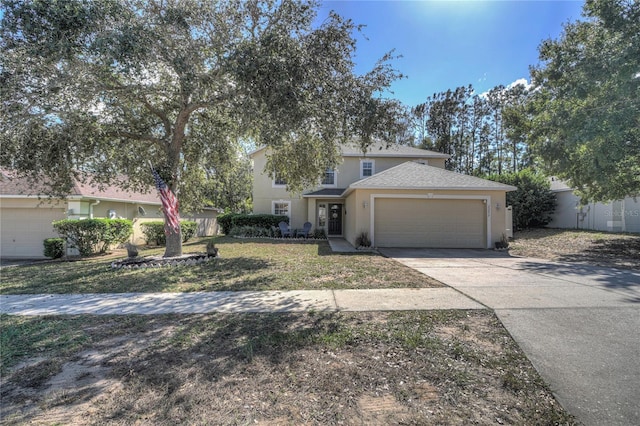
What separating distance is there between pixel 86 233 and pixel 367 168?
48.5ft

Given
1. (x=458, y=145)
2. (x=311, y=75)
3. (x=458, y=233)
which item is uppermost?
(x=458, y=145)

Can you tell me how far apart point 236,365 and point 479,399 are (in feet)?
7.61

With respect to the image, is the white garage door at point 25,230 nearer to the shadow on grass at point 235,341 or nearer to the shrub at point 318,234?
the shrub at point 318,234

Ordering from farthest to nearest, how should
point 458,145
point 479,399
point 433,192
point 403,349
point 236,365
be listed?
point 458,145 < point 433,192 < point 403,349 < point 236,365 < point 479,399

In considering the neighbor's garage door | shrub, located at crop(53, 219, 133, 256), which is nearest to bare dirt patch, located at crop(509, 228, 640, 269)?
the neighbor's garage door

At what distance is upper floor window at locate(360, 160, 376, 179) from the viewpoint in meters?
20.7

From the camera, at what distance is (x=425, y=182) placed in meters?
14.2

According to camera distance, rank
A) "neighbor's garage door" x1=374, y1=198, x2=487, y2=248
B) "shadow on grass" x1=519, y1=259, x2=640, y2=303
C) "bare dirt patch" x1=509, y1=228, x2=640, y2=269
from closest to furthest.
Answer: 1. "shadow on grass" x1=519, y1=259, x2=640, y2=303
2. "bare dirt patch" x1=509, y1=228, x2=640, y2=269
3. "neighbor's garage door" x1=374, y1=198, x2=487, y2=248

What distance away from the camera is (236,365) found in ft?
11.3

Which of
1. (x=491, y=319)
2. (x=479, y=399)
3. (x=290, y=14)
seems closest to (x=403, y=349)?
(x=479, y=399)

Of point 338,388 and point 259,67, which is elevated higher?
point 259,67

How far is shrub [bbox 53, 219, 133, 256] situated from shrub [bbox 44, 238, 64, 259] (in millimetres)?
285

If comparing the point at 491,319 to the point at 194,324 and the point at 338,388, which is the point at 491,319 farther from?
the point at 194,324

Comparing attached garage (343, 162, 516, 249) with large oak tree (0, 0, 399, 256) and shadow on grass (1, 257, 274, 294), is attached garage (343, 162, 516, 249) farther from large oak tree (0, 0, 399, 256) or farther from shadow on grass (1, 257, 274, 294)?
shadow on grass (1, 257, 274, 294)
